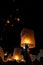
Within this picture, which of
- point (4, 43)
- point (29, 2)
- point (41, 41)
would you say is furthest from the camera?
point (41, 41)

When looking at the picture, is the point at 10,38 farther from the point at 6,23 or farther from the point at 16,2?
the point at 16,2

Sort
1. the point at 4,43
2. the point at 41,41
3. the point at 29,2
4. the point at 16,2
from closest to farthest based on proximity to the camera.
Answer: the point at 4,43, the point at 16,2, the point at 29,2, the point at 41,41

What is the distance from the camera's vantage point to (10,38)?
3.42m

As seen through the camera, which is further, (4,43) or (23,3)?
(23,3)

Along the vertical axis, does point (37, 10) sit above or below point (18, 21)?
above

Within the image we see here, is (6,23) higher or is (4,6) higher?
(4,6)

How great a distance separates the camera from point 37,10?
3.71m

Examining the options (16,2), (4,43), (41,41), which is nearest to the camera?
(4,43)

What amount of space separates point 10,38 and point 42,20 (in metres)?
0.91


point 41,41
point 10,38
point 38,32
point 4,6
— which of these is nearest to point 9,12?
point 4,6

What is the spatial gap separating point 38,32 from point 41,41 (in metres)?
0.48

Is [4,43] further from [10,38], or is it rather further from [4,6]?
[4,6]

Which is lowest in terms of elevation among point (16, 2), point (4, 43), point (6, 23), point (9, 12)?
point (4, 43)

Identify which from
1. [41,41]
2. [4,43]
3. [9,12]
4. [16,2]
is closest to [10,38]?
[4,43]
